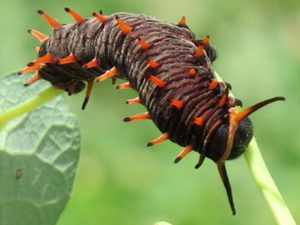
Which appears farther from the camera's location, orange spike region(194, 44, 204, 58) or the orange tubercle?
the orange tubercle

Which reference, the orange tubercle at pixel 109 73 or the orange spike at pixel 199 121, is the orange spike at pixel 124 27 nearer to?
the orange tubercle at pixel 109 73

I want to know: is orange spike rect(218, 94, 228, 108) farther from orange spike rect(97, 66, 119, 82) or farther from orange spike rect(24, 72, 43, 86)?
orange spike rect(24, 72, 43, 86)

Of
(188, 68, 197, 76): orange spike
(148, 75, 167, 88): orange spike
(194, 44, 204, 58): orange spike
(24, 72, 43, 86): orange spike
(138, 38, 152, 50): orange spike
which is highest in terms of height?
(194, 44, 204, 58): orange spike

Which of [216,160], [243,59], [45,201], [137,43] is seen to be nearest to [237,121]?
[216,160]

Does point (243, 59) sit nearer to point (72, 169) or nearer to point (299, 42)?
point (299, 42)

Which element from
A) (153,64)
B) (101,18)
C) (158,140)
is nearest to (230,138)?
(158,140)

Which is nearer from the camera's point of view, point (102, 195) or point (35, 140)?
point (35, 140)

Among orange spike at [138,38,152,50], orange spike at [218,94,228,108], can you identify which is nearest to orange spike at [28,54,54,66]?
orange spike at [138,38,152,50]
